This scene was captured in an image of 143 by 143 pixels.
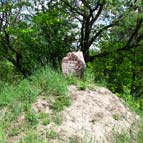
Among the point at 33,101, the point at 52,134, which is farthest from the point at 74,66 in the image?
the point at 52,134

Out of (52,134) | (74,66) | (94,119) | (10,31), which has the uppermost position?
(10,31)

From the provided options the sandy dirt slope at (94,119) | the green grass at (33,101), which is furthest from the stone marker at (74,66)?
the sandy dirt slope at (94,119)

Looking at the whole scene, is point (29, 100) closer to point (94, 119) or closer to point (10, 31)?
point (94, 119)

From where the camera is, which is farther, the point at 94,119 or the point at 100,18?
the point at 100,18

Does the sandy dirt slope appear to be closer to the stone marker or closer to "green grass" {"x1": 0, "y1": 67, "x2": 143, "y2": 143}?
"green grass" {"x1": 0, "y1": 67, "x2": 143, "y2": 143}

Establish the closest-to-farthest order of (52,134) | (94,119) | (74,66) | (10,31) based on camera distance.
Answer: (52,134), (94,119), (74,66), (10,31)

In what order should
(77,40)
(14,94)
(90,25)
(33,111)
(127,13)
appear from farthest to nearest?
1. (77,40)
2. (90,25)
3. (127,13)
4. (14,94)
5. (33,111)

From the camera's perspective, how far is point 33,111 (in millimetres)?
7340

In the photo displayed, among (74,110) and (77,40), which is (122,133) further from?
(77,40)

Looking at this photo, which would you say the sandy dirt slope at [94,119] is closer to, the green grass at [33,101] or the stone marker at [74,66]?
the green grass at [33,101]

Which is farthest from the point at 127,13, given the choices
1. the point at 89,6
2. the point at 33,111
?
the point at 33,111

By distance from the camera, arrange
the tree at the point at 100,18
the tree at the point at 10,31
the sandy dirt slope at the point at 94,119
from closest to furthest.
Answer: the sandy dirt slope at the point at 94,119, the tree at the point at 100,18, the tree at the point at 10,31

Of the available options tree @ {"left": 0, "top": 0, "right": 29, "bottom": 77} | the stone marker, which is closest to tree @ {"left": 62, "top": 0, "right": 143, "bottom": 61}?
tree @ {"left": 0, "top": 0, "right": 29, "bottom": 77}

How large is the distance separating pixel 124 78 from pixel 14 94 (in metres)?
9.43
